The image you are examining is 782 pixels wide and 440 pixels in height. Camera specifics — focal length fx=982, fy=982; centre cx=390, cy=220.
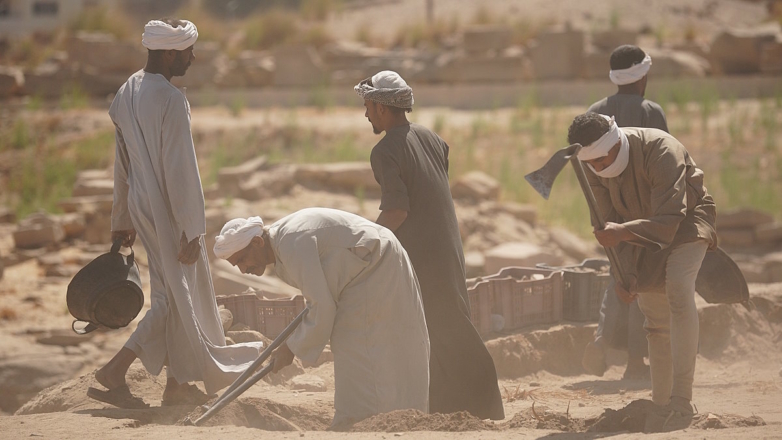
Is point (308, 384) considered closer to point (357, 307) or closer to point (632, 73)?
point (357, 307)

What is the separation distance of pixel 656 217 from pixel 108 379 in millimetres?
2882

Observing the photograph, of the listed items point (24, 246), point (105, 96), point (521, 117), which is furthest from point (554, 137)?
point (105, 96)

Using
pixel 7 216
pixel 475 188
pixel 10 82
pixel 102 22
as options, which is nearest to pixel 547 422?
pixel 475 188

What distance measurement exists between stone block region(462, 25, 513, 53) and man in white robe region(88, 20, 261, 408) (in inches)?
626

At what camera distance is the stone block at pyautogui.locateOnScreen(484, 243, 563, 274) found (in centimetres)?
1003

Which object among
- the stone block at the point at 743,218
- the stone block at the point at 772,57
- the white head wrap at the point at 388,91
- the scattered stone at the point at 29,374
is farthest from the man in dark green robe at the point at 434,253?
the stone block at the point at 772,57

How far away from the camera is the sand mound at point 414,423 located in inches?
168

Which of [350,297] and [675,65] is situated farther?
[675,65]

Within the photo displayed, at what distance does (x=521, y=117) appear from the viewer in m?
17.4

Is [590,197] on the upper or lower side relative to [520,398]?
upper

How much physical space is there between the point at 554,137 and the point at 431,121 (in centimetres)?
274

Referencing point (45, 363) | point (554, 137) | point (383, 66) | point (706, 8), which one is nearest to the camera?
point (45, 363)

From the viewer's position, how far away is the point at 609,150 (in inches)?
177

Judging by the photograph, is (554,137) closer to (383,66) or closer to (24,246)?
(383,66)
